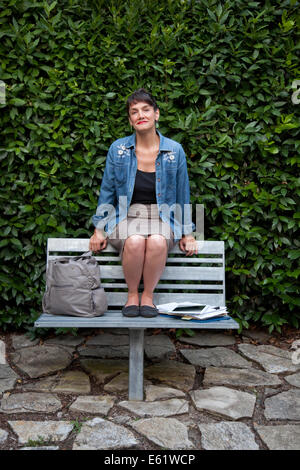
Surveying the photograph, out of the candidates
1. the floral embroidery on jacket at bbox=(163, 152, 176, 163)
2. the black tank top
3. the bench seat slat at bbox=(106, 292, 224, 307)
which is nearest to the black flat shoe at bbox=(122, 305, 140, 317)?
the bench seat slat at bbox=(106, 292, 224, 307)

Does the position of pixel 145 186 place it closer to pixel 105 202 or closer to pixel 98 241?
pixel 105 202

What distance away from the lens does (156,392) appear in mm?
2832

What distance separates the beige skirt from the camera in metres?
3.07

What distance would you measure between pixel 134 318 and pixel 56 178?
4.83 feet

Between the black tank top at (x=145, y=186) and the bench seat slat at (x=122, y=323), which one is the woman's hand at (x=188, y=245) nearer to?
the black tank top at (x=145, y=186)

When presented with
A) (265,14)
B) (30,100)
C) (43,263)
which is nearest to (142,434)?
(43,263)

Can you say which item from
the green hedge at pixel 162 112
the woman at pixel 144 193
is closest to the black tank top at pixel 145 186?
the woman at pixel 144 193

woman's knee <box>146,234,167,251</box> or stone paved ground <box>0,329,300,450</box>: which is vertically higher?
woman's knee <box>146,234,167,251</box>

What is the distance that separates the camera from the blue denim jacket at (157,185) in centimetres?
308

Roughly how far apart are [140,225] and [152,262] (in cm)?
33

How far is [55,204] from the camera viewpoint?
11.9 ft

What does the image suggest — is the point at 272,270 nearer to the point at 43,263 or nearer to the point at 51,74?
the point at 43,263

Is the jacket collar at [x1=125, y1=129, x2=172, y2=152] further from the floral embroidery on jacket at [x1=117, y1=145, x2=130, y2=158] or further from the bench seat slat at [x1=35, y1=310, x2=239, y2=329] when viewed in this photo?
the bench seat slat at [x1=35, y1=310, x2=239, y2=329]

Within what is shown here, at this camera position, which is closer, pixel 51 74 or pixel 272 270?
pixel 51 74
